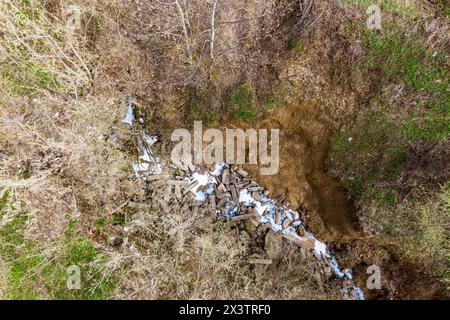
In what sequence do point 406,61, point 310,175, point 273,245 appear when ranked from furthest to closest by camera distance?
point 310,175 → point 273,245 → point 406,61

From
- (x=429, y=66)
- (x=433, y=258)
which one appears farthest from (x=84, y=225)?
(x=429, y=66)

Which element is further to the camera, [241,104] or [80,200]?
[241,104]

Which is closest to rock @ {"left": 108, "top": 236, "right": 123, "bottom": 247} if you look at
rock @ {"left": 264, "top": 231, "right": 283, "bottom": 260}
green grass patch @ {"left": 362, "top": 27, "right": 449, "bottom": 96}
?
rock @ {"left": 264, "top": 231, "right": 283, "bottom": 260}

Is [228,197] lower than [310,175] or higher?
lower

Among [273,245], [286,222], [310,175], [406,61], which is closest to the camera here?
[406,61]

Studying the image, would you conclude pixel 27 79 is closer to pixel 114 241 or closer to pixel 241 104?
pixel 114 241

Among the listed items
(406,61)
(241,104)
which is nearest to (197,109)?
(241,104)

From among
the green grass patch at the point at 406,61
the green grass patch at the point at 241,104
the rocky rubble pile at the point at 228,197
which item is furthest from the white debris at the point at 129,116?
the green grass patch at the point at 406,61

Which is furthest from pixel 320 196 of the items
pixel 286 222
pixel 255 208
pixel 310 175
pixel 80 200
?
pixel 80 200

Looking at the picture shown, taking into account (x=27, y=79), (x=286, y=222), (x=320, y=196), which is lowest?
(x=286, y=222)

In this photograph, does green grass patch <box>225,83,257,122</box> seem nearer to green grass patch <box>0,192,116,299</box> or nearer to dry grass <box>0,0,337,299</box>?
dry grass <box>0,0,337,299</box>

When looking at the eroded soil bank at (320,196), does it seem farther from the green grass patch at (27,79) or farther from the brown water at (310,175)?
the green grass patch at (27,79)

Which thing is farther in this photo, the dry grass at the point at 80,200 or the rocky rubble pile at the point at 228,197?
the rocky rubble pile at the point at 228,197
